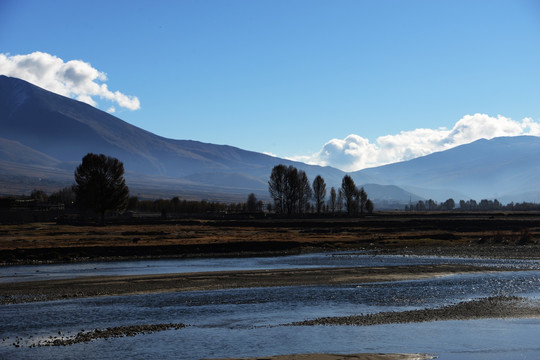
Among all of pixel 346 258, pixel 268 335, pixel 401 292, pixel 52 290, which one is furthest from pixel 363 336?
pixel 346 258

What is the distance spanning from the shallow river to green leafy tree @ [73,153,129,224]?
81696 mm

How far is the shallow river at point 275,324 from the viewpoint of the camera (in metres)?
23.2

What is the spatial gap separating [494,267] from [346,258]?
635 inches

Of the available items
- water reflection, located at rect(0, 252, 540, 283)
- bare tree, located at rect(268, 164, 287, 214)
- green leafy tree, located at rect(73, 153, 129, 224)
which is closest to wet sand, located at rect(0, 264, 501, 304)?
water reflection, located at rect(0, 252, 540, 283)

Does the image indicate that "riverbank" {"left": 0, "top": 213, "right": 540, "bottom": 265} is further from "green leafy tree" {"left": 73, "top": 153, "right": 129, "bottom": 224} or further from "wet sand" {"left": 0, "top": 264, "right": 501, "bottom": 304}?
"green leafy tree" {"left": 73, "top": 153, "right": 129, "bottom": 224}

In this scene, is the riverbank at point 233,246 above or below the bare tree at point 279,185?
Answer: below

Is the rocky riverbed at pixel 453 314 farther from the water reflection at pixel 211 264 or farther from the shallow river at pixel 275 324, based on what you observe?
the water reflection at pixel 211 264

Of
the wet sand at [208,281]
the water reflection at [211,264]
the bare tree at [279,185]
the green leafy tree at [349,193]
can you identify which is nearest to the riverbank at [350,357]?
the wet sand at [208,281]

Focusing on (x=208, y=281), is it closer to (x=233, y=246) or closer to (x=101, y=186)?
(x=233, y=246)

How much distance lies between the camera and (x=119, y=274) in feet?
161

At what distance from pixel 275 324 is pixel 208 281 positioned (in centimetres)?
1632

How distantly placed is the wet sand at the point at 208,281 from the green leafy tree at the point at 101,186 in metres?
82.9

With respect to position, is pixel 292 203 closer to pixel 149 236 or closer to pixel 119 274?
pixel 149 236

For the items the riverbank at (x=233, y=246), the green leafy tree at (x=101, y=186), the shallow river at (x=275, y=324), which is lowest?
the shallow river at (x=275, y=324)
